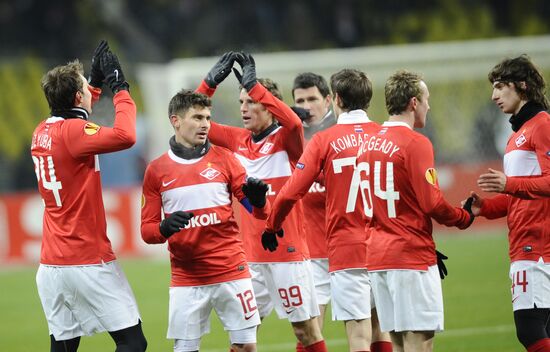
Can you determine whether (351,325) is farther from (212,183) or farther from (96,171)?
(96,171)

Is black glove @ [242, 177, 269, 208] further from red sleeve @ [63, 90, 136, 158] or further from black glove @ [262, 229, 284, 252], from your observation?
red sleeve @ [63, 90, 136, 158]

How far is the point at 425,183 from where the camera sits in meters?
6.25

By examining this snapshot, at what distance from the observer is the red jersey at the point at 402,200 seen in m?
6.28

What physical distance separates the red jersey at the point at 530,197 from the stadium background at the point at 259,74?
113 inches

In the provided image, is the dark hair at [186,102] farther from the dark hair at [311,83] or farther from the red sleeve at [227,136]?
the dark hair at [311,83]

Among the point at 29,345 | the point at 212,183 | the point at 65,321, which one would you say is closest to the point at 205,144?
the point at 212,183

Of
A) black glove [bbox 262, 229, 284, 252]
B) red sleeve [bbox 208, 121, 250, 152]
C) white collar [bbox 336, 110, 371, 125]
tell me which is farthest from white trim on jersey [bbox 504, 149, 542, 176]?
red sleeve [bbox 208, 121, 250, 152]

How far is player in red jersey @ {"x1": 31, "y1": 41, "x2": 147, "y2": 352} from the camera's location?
21.9ft

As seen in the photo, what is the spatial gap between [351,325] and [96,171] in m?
2.22

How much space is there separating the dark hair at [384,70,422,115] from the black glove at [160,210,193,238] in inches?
62.1

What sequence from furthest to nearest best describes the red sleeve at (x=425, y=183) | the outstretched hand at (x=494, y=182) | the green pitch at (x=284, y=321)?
the green pitch at (x=284, y=321), the outstretched hand at (x=494, y=182), the red sleeve at (x=425, y=183)

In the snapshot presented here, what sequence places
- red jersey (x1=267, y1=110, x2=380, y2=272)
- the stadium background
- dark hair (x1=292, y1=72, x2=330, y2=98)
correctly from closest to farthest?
red jersey (x1=267, y1=110, x2=380, y2=272) → dark hair (x1=292, y1=72, x2=330, y2=98) → the stadium background

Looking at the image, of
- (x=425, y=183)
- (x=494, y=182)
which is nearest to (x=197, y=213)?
(x=425, y=183)

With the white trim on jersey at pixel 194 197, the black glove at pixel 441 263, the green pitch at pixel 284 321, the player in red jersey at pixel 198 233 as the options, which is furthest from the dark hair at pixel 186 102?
the green pitch at pixel 284 321
